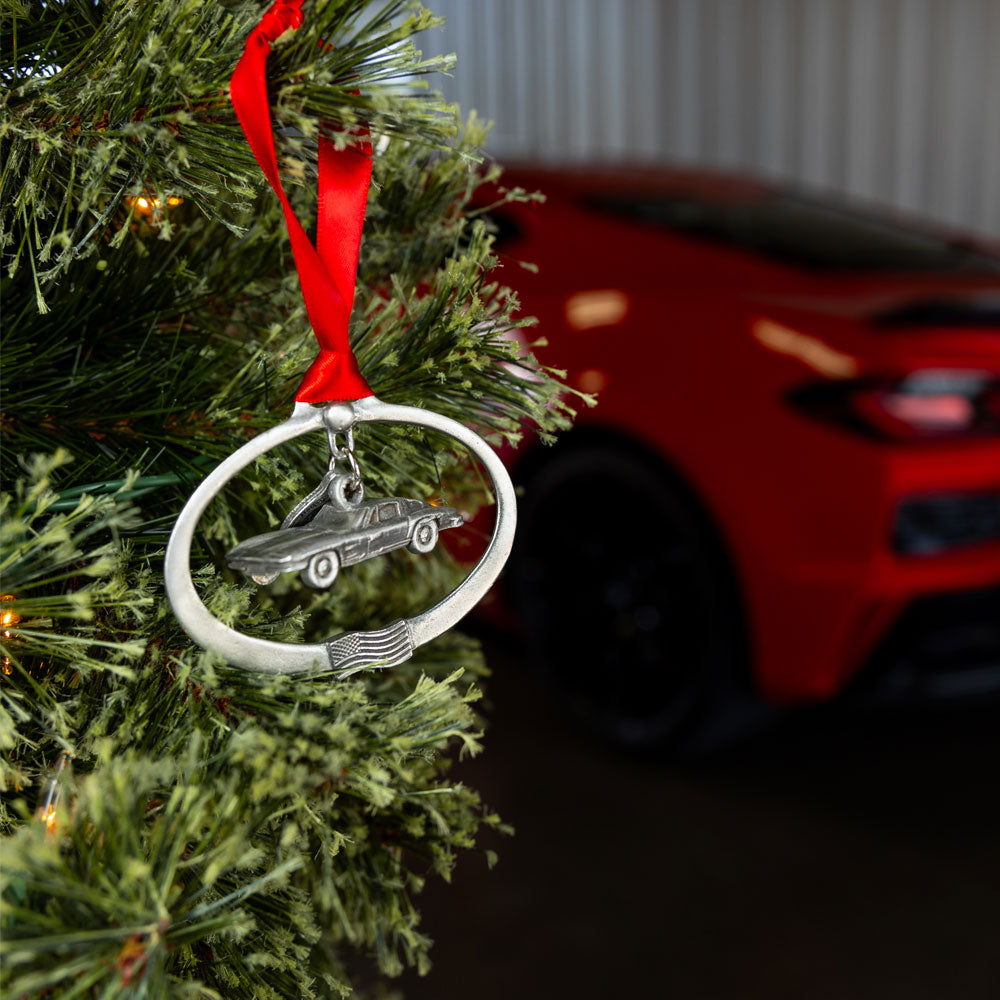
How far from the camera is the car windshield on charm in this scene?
0.43 meters

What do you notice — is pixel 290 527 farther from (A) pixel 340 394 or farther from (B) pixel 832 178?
(B) pixel 832 178

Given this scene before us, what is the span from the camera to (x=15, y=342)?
56 cm

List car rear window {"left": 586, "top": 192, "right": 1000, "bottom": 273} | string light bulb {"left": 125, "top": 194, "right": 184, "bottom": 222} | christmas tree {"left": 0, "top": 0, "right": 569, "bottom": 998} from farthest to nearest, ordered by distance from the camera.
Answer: car rear window {"left": 586, "top": 192, "right": 1000, "bottom": 273} → string light bulb {"left": 125, "top": 194, "right": 184, "bottom": 222} → christmas tree {"left": 0, "top": 0, "right": 569, "bottom": 998}

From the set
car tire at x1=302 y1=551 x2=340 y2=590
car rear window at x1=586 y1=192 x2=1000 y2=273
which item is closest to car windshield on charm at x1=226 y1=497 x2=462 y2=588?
car tire at x1=302 y1=551 x2=340 y2=590

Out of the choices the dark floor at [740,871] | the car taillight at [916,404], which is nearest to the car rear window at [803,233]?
the car taillight at [916,404]

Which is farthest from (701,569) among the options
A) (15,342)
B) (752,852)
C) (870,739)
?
(15,342)

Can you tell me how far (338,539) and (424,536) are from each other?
5 cm

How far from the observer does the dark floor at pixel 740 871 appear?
180 centimetres

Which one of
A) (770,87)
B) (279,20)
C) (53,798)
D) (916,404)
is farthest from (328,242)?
(770,87)

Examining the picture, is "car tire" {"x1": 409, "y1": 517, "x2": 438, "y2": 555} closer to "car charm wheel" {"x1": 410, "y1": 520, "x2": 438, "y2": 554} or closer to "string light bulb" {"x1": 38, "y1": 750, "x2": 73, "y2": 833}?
"car charm wheel" {"x1": 410, "y1": 520, "x2": 438, "y2": 554}

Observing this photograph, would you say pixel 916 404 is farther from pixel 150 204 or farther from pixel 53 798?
pixel 53 798

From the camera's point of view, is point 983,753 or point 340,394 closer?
point 340,394

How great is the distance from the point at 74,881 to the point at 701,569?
6.33ft

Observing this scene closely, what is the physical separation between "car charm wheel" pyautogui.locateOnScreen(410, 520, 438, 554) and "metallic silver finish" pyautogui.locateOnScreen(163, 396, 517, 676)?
0.12 ft
